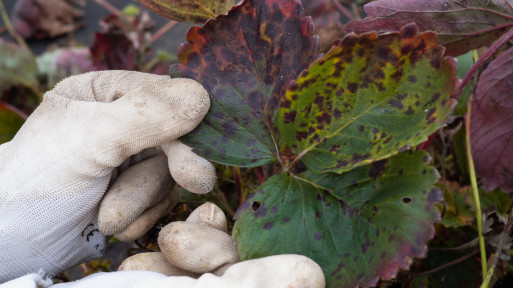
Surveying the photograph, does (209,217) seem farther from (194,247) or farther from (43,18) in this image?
(43,18)

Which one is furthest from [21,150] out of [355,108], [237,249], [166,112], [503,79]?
[503,79]

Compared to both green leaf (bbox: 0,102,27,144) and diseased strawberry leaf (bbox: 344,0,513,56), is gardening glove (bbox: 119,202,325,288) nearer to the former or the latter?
diseased strawberry leaf (bbox: 344,0,513,56)

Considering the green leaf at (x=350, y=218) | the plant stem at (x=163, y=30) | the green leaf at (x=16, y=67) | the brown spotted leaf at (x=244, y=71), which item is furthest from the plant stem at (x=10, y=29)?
the green leaf at (x=350, y=218)

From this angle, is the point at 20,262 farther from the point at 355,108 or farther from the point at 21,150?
the point at 355,108

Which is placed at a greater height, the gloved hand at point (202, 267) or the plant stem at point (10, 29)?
the plant stem at point (10, 29)

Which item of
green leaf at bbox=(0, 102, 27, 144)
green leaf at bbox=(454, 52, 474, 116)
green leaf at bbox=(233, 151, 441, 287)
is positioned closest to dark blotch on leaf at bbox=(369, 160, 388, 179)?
green leaf at bbox=(233, 151, 441, 287)

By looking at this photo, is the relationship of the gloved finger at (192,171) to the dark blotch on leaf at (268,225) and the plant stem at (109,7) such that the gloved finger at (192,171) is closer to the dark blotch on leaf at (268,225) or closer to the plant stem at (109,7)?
the dark blotch on leaf at (268,225)
